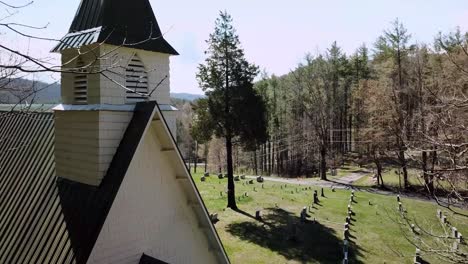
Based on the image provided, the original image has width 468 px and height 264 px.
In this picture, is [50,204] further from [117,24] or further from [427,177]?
[427,177]

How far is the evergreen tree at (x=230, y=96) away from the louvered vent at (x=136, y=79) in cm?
1482

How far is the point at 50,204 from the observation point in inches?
276

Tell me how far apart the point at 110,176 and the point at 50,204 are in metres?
1.52

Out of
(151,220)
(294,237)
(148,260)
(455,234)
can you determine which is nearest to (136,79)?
(151,220)

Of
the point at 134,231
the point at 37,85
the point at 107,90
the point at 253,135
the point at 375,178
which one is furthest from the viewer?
the point at 375,178

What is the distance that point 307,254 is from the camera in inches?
600

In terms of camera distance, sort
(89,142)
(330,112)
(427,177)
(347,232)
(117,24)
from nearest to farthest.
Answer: (427,177) → (89,142) → (117,24) → (347,232) → (330,112)

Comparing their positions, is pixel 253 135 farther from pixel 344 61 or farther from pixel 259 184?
pixel 344 61

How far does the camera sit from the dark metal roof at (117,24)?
7336 millimetres

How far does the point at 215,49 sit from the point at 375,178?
20.8m

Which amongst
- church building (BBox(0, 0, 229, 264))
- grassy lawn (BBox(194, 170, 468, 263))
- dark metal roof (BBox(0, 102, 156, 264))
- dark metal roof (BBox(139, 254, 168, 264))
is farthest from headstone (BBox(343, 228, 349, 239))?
dark metal roof (BBox(0, 102, 156, 264))

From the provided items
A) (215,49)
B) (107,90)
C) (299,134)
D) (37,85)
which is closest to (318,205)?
(215,49)

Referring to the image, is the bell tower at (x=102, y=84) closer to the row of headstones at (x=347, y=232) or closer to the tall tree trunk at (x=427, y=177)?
the tall tree trunk at (x=427, y=177)

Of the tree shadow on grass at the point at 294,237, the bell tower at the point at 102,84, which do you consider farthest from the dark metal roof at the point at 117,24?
the tree shadow on grass at the point at 294,237
